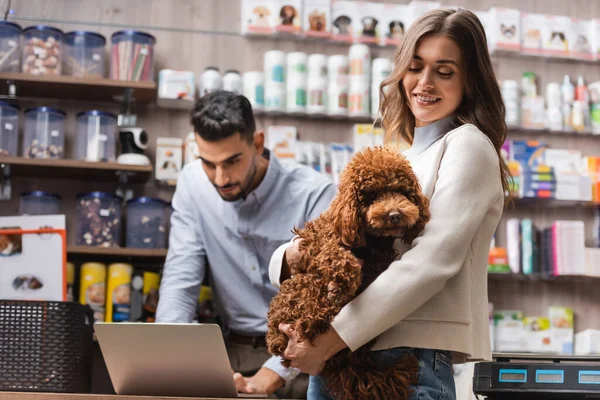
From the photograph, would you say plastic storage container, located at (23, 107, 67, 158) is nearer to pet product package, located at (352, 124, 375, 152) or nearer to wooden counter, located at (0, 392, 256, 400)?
pet product package, located at (352, 124, 375, 152)

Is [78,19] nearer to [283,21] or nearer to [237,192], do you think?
[283,21]

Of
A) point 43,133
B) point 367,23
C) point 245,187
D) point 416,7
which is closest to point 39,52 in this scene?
point 43,133

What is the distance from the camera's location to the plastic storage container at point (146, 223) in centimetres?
362

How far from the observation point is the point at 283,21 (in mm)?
4078

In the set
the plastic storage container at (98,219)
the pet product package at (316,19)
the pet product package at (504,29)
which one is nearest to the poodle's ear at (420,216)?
the plastic storage container at (98,219)

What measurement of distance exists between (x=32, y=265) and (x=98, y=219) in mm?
742

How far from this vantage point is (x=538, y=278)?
418cm

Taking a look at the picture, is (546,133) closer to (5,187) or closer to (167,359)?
(5,187)

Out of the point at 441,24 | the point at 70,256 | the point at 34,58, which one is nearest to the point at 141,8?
the point at 34,58

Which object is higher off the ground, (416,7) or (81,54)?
(416,7)

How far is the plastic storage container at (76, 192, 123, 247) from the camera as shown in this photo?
3566 millimetres

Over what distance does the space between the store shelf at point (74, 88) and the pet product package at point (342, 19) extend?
1030mm

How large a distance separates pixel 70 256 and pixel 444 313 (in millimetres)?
2564

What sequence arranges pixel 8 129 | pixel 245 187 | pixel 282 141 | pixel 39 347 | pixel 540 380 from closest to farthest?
1. pixel 540 380
2. pixel 39 347
3. pixel 245 187
4. pixel 8 129
5. pixel 282 141
